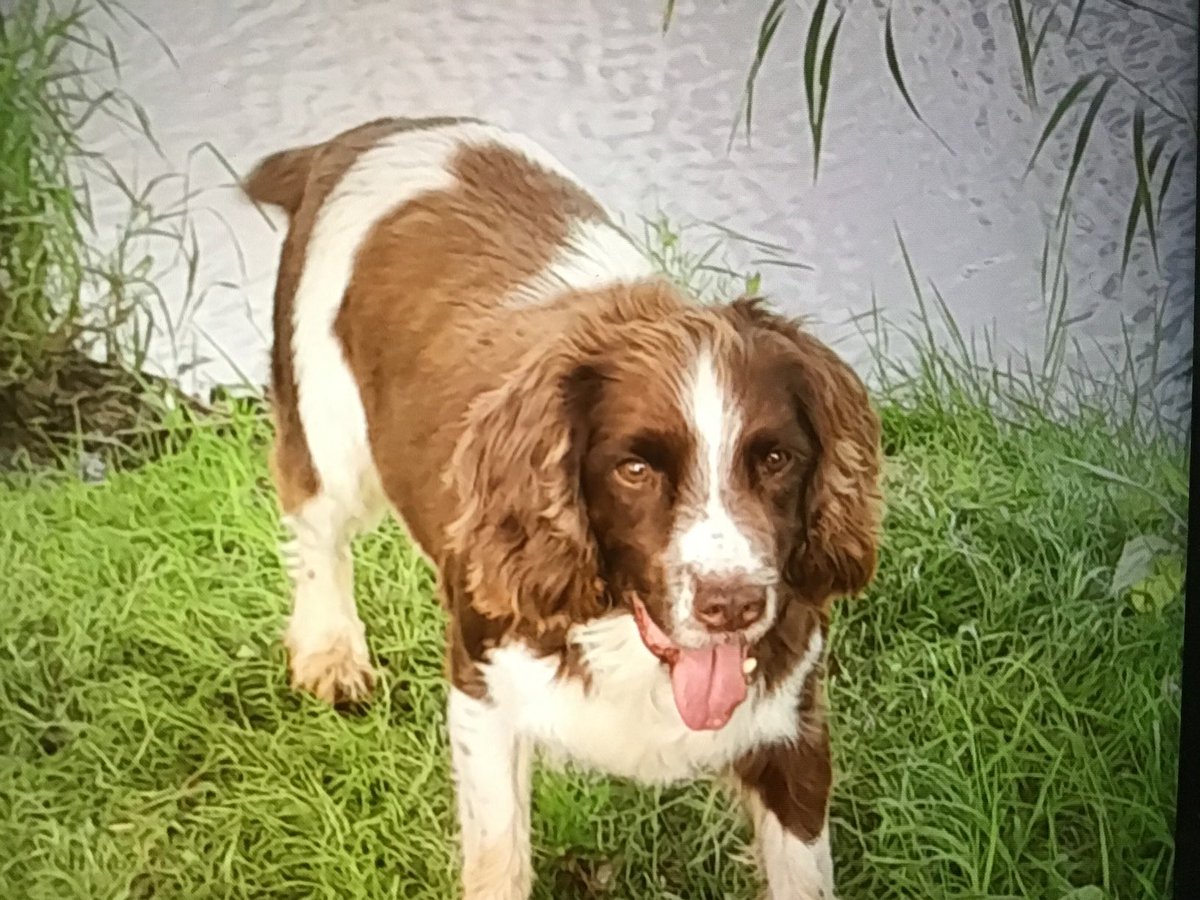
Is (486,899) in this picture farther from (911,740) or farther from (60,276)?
(60,276)

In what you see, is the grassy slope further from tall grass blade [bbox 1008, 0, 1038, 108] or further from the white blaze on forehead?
tall grass blade [bbox 1008, 0, 1038, 108]

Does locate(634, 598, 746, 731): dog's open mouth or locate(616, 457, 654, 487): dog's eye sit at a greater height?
locate(616, 457, 654, 487): dog's eye

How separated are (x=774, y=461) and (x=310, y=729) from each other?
51cm

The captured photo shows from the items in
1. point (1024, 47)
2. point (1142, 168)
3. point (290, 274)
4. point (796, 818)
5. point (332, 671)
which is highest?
point (1024, 47)

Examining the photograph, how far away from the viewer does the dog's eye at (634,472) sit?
3.58ft

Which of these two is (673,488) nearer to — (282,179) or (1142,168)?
(282,179)

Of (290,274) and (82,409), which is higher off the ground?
(290,274)

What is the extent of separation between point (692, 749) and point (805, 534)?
8.9 inches

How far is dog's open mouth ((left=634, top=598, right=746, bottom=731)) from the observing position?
1131 mm

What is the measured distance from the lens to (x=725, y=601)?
107cm

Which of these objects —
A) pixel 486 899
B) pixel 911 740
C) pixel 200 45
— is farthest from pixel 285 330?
pixel 911 740

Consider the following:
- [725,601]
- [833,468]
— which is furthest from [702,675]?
[833,468]

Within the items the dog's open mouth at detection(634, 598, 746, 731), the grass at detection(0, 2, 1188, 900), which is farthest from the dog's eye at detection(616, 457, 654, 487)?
the grass at detection(0, 2, 1188, 900)

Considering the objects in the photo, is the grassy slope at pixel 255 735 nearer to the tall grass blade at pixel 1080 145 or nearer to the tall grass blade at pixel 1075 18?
the tall grass blade at pixel 1080 145
